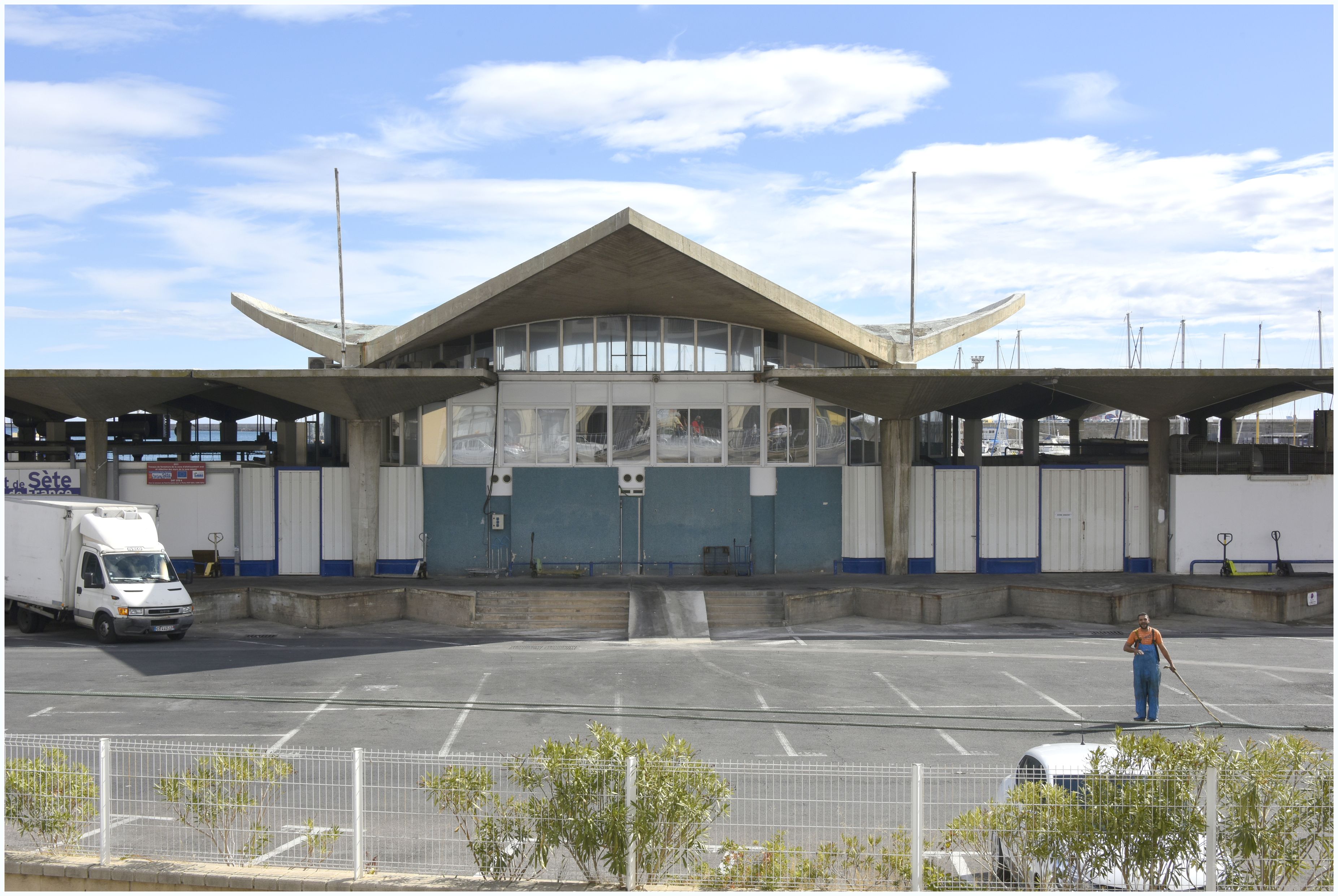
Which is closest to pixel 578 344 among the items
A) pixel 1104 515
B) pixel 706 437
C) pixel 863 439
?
pixel 706 437

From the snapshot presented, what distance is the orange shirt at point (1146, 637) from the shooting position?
1545 centimetres

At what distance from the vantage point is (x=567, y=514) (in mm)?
31562

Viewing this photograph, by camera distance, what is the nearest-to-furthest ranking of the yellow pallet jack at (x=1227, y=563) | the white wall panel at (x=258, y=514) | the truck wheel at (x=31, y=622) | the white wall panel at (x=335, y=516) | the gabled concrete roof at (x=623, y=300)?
the truck wheel at (x=31, y=622), the gabled concrete roof at (x=623, y=300), the yellow pallet jack at (x=1227, y=563), the white wall panel at (x=258, y=514), the white wall panel at (x=335, y=516)

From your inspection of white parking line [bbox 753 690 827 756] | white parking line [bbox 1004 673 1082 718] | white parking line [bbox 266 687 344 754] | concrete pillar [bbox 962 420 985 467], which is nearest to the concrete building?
concrete pillar [bbox 962 420 985 467]

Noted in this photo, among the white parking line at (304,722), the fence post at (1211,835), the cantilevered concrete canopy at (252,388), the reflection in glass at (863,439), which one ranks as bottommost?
the white parking line at (304,722)

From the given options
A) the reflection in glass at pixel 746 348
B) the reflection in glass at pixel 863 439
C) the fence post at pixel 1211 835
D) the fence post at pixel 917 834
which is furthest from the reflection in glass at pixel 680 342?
the fence post at pixel 1211 835

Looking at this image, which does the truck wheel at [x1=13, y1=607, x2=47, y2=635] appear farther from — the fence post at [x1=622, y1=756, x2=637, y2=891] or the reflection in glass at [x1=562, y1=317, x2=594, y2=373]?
the fence post at [x1=622, y1=756, x2=637, y2=891]

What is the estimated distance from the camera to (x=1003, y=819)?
880 cm

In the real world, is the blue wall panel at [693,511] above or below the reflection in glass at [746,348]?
below

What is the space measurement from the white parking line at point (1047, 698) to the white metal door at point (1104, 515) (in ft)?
44.1

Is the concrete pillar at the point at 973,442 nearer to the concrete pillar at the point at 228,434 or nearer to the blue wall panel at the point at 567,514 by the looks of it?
the blue wall panel at the point at 567,514

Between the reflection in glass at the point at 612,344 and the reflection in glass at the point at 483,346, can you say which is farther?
the reflection in glass at the point at 483,346

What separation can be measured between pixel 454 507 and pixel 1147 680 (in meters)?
21.1

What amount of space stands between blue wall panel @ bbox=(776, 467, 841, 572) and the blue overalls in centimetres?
1598
